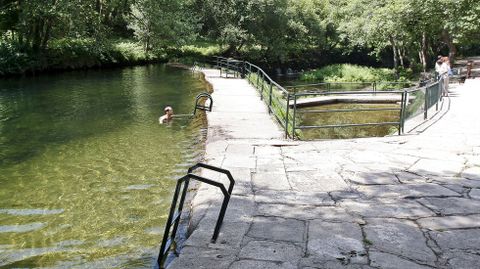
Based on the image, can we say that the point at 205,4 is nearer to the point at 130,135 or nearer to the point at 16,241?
the point at 130,135

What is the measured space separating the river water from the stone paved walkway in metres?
0.94

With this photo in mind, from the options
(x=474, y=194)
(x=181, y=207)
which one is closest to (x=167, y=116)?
(x=181, y=207)

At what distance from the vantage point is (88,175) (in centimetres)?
841

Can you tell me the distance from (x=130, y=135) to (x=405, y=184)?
7.53m

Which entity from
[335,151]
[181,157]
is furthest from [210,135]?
[335,151]

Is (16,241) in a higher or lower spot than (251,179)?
lower

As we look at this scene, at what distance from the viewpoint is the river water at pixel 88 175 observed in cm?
552

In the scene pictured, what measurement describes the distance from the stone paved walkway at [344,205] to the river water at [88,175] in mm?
938

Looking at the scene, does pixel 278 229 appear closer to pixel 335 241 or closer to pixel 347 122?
pixel 335 241

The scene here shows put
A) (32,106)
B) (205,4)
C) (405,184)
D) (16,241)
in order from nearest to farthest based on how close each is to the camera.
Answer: (16,241)
(405,184)
(32,106)
(205,4)

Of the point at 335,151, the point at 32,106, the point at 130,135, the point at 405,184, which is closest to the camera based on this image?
the point at 405,184

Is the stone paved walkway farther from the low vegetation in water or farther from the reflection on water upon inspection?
the low vegetation in water

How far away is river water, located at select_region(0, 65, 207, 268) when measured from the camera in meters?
5.52

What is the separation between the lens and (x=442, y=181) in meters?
6.78
